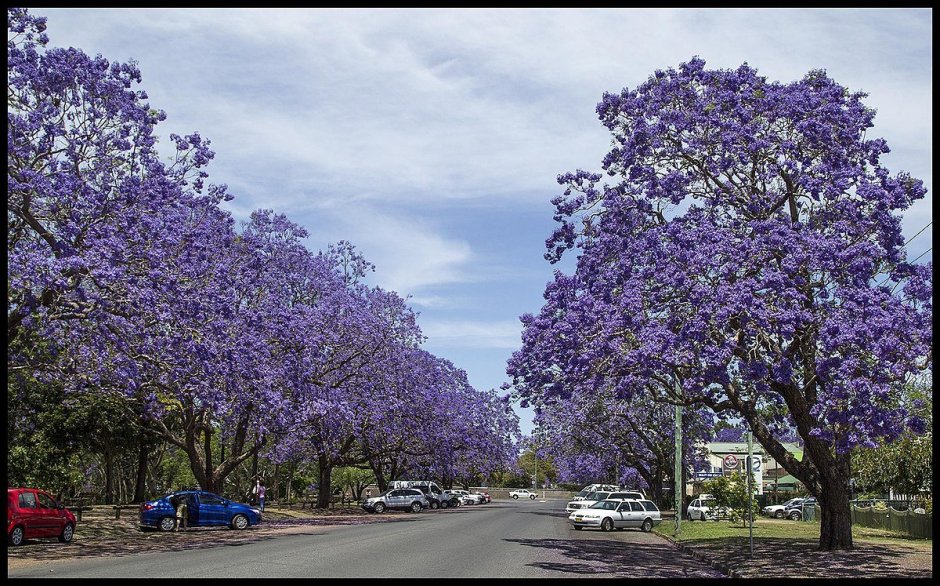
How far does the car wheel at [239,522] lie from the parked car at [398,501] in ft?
75.1

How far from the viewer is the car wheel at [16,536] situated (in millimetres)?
23047

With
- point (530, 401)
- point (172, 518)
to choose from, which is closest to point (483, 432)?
point (172, 518)

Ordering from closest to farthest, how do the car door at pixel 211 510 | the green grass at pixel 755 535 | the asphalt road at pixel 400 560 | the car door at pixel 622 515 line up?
the asphalt road at pixel 400 560, the green grass at pixel 755 535, the car door at pixel 211 510, the car door at pixel 622 515

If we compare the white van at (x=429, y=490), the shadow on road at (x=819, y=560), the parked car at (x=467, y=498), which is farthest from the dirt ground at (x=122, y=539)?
the parked car at (x=467, y=498)

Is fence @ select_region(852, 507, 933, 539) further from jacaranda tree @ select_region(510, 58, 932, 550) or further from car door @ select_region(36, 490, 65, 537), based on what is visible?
car door @ select_region(36, 490, 65, 537)

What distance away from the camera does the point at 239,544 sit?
24.6m

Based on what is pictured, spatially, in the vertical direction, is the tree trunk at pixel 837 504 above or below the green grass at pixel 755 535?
above

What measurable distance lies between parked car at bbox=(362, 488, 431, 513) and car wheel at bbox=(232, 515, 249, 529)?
75.1 ft

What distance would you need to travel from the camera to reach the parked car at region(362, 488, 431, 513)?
188ft

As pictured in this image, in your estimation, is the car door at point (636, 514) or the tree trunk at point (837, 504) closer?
the tree trunk at point (837, 504)

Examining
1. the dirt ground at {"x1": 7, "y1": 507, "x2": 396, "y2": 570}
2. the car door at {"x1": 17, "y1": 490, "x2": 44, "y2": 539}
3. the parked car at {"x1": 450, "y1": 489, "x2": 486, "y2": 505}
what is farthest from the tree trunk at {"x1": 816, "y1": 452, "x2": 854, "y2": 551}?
the parked car at {"x1": 450, "y1": 489, "x2": 486, "y2": 505}

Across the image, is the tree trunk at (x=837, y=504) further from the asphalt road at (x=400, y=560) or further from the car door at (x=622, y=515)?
the car door at (x=622, y=515)

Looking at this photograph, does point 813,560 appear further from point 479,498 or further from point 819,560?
point 479,498

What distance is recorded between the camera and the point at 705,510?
48625mm
